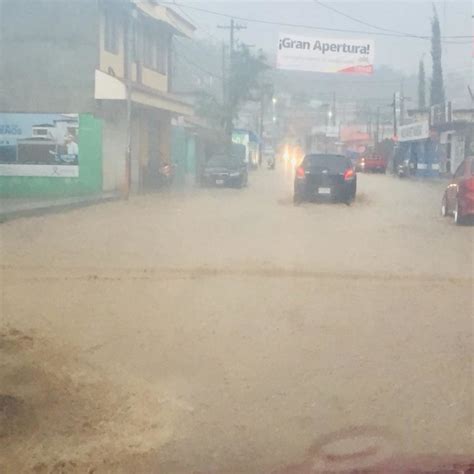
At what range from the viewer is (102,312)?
342 inches

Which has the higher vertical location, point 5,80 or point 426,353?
point 5,80

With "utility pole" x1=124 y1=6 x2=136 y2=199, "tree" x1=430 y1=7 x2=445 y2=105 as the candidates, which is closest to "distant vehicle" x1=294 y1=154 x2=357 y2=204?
"tree" x1=430 y1=7 x2=445 y2=105

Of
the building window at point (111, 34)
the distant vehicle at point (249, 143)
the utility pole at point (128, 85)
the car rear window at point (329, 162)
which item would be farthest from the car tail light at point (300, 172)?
the building window at point (111, 34)

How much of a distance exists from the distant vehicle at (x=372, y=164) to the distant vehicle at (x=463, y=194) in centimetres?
285

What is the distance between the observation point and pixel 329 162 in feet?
61.8

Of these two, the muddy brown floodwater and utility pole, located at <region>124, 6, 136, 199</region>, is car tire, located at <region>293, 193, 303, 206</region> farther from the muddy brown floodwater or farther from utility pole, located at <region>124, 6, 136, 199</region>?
the muddy brown floodwater

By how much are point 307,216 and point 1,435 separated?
42.1 ft

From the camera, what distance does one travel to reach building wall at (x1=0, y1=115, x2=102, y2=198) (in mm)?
21906

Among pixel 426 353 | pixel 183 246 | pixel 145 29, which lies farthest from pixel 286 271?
pixel 145 29

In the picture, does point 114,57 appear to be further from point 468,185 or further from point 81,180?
point 468,185

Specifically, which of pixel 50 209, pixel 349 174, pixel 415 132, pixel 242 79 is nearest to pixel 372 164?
pixel 349 174

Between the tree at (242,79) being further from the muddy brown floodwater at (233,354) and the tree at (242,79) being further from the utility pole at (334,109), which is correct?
the muddy brown floodwater at (233,354)

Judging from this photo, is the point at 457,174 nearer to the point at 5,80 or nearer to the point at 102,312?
the point at 102,312

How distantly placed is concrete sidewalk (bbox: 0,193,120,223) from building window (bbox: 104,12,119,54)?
172 inches
